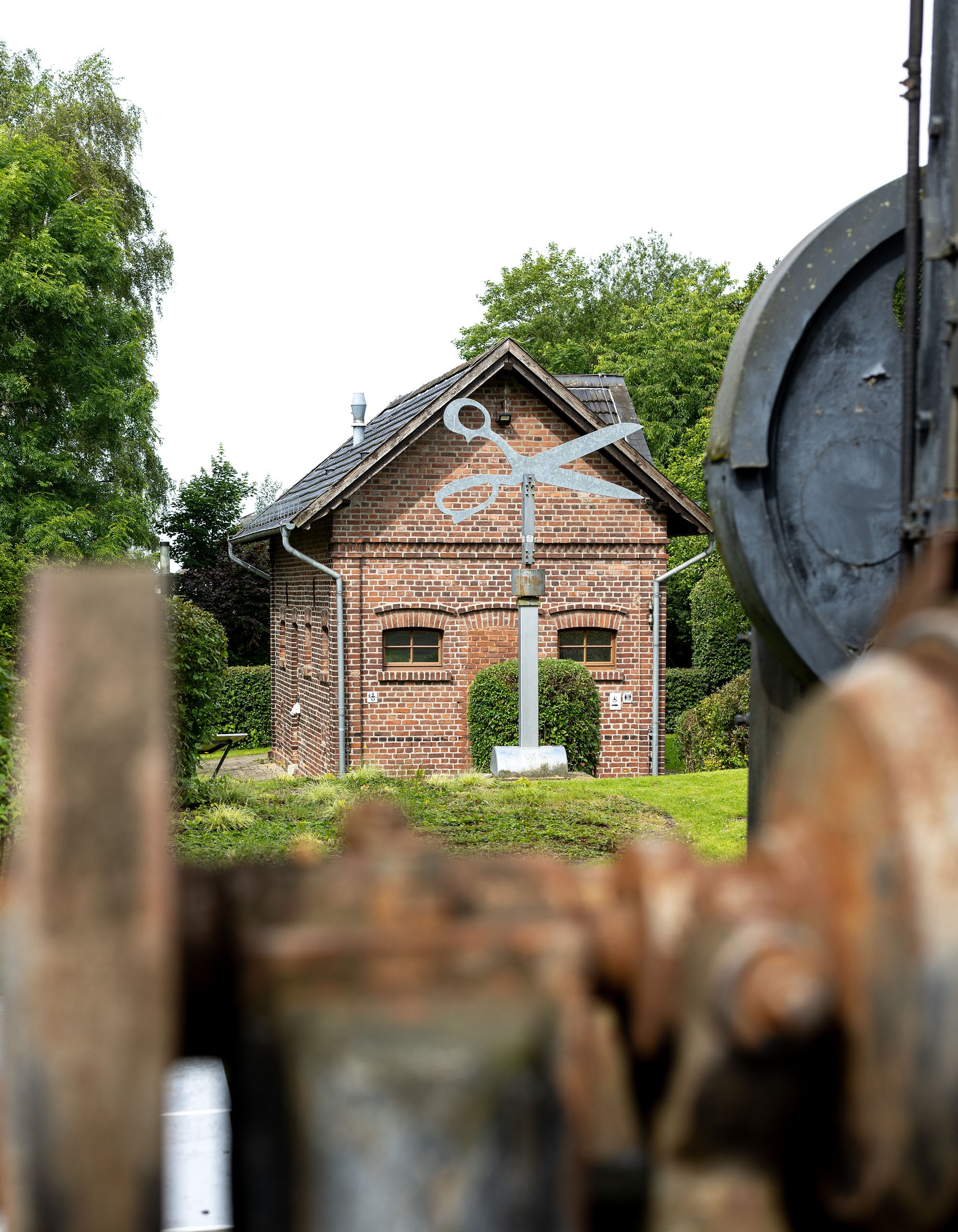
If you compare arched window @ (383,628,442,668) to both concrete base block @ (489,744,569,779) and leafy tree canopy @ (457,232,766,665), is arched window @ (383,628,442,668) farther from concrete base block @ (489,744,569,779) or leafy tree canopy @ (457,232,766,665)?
leafy tree canopy @ (457,232,766,665)

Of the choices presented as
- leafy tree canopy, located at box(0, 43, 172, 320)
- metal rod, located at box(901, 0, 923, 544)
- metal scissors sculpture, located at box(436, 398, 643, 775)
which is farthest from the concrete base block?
leafy tree canopy, located at box(0, 43, 172, 320)

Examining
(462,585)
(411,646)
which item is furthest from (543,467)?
(411,646)

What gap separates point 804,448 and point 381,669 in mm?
13888

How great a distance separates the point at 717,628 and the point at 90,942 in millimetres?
22547

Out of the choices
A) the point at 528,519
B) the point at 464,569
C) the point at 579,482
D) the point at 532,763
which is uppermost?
the point at 579,482

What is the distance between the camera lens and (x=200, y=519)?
31281mm

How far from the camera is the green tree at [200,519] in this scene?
3091 cm

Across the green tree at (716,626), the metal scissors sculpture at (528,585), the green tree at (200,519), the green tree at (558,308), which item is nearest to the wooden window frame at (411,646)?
the metal scissors sculpture at (528,585)

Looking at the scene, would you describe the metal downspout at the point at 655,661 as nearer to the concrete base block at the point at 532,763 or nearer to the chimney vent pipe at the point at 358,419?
the concrete base block at the point at 532,763

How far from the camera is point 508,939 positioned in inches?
33.8

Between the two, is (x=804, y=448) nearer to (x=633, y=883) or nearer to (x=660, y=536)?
(x=633, y=883)

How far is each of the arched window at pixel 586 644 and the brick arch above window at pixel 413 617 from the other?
5.84 ft

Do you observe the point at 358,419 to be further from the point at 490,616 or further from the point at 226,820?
the point at 226,820

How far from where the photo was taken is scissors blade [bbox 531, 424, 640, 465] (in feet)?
45.0
